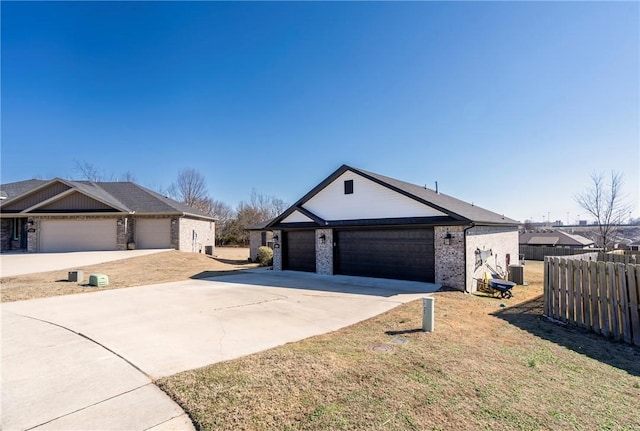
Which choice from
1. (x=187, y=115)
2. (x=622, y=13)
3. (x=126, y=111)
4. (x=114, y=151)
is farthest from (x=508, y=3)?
(x=114, y=151)

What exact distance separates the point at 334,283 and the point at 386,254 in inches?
109

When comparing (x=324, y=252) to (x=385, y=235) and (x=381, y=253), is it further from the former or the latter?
(x=385, y=235)

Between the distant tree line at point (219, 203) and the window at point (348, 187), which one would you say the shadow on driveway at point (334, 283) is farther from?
the distant tree line at point (219, 203)

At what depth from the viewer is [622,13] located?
30.2 ft

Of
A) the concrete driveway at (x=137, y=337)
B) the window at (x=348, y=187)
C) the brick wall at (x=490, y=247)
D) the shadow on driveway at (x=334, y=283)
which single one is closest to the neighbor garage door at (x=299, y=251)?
the shadow on driveway at (x=334, y=283)

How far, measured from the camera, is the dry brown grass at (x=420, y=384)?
10.5 feet

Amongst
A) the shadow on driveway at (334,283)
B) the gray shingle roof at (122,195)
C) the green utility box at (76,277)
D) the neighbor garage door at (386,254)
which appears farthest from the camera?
the gray shingle roof at (122,195)

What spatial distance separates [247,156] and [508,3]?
85.9 feet

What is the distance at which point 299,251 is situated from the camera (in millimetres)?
17141

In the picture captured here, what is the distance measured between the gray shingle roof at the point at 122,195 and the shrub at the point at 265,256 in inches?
291

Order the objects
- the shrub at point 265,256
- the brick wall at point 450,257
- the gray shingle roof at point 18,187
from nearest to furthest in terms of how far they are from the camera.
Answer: the brick wall at point 450,257 → the shrub at point 265,256 → the gray shingle roof at point 18,187

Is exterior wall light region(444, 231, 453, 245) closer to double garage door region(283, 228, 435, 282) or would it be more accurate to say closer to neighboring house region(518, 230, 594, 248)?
double garage door region(283, 228, 435, 282)

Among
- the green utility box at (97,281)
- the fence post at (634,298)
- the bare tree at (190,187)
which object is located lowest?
the green utility box at (97,281)

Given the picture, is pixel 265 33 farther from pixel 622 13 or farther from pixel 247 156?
pixel 247 156
